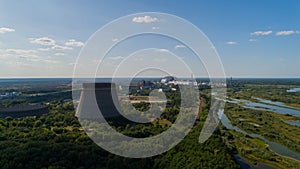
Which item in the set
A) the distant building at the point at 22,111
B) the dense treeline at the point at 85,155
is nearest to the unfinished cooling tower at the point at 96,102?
the dense treeline at the point at 85,155

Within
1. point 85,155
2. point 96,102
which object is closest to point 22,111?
point 96,102

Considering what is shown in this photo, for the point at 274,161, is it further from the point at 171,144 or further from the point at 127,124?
the point at 127,124

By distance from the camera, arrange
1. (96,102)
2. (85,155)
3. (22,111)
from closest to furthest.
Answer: (85,155)
(96,102)
(22,111)

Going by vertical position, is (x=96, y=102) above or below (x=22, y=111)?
above

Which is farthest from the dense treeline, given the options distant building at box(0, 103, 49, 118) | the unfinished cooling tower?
distant building at box(0, 103, 49, 118)

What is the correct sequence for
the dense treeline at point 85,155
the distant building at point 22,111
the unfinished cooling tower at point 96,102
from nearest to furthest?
the dense treeline at point 85,155 < the unfinished cooling tower at point 96,102 < the distant building at point 22,111

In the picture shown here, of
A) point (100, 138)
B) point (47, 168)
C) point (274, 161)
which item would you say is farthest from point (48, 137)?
point (274, 161)

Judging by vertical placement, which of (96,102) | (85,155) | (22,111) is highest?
(96,102)

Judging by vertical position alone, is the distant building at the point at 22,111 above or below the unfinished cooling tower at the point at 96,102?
below

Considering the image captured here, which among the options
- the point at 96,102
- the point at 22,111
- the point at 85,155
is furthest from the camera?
the point at 22,111

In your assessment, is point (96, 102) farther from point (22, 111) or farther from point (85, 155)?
point (22, 111)

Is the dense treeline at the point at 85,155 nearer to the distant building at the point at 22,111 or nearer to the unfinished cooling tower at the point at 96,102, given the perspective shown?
the unfinished cooling tower at the point at 96,102

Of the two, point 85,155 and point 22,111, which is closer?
point 85,155
